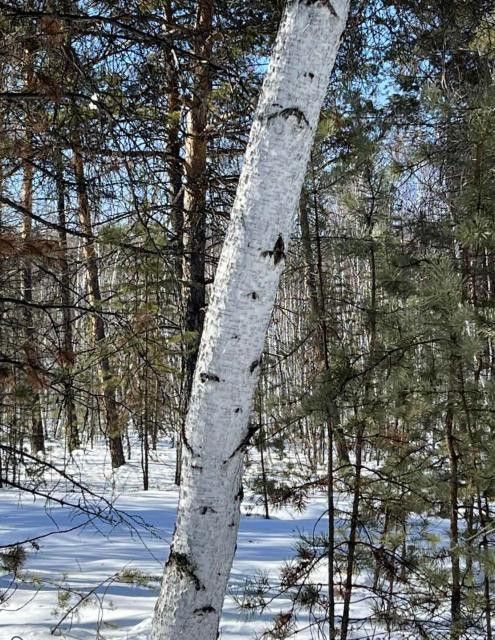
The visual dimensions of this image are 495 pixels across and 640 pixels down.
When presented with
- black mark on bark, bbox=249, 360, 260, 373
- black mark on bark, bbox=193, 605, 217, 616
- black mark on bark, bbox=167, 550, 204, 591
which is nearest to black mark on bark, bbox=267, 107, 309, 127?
black mark on bark, bbox=249, 360, 260, 373

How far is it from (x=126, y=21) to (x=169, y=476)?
9.67 m

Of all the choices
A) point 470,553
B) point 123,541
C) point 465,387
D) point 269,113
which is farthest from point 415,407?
point 123,541

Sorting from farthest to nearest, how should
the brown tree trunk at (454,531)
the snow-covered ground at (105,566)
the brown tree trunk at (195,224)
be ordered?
1. the brown tree trunk at (195,224)
2. the snow-covered ground at (105,566)
3. the brown tree trunk at (454,531)

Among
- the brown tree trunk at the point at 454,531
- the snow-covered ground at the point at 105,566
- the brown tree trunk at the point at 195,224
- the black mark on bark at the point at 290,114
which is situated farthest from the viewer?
the brown tree trunk at the point at 195,224

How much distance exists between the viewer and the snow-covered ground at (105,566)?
3.61 metres

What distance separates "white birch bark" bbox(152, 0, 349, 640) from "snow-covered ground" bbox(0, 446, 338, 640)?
385 millimetres

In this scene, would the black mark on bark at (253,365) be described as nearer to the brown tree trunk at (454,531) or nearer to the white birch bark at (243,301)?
the white birch bark at (243,301)

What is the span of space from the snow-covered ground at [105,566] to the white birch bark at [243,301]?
39cm

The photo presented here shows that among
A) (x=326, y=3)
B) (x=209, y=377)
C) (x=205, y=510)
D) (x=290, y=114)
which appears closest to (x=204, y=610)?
(x=205, y=510)

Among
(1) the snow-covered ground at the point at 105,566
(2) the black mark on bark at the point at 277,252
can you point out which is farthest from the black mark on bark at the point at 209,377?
(1) the snow-covered ground at the point at 105,566

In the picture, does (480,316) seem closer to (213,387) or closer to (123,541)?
(213,387)

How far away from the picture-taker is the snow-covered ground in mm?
3605

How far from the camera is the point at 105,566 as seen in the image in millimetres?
4875

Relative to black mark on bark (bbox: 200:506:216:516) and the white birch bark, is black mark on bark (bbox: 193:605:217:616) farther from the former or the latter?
black mark on bark (bbox: 200:506:216:516)
